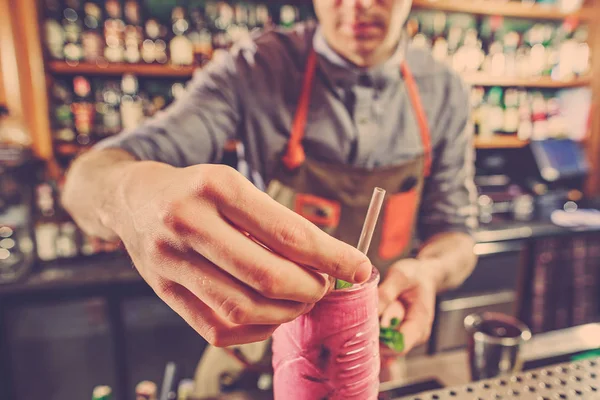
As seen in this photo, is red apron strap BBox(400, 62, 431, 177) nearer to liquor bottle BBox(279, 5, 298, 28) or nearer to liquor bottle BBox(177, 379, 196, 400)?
liquor bottle BBox(177, 379, 196, 400)

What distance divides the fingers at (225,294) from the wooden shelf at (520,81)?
10.7 ft

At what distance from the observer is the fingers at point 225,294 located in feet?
1.71

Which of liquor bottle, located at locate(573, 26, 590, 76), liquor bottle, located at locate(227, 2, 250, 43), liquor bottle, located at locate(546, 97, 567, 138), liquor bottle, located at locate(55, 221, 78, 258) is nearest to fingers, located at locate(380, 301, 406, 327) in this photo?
liquor bottle, located at locate(55, 221, 78, 258)

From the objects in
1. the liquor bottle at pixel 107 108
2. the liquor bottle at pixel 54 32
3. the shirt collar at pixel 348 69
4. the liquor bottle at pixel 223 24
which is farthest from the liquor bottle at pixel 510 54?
the liquor bottle at pixel 54 32

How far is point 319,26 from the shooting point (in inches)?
61.7

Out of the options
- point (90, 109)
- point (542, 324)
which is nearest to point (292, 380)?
point (90, 109)

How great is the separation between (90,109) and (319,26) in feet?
6.30

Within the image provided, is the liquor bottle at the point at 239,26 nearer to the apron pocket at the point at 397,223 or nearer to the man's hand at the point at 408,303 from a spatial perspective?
the apron pocket at the point at 397,223

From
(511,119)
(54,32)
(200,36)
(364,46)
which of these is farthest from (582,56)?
(54,32)

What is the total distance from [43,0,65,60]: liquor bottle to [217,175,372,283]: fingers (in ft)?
9.15

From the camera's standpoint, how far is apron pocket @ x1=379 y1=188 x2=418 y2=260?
159cm

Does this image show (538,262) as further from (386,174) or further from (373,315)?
(373,315)

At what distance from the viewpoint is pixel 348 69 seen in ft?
4.79

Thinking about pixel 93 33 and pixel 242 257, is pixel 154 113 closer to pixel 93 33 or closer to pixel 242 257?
pixel 93 33
